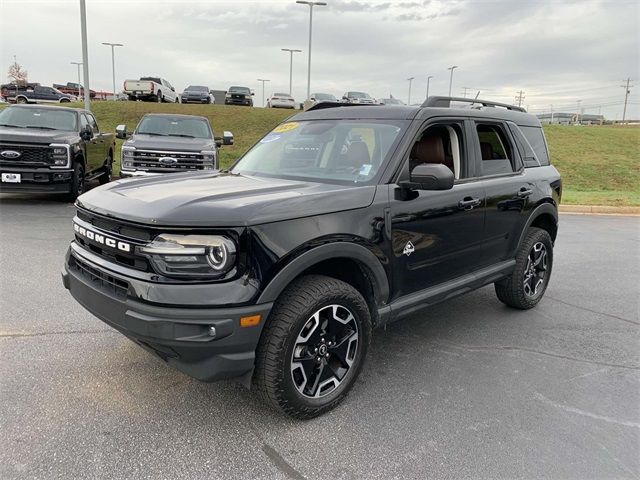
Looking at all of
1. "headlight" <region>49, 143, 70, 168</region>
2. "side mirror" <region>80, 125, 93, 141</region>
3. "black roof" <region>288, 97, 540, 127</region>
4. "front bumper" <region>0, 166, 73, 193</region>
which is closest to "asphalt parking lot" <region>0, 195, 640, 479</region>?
"black roof" <region>288, 97, 540, 127</region>

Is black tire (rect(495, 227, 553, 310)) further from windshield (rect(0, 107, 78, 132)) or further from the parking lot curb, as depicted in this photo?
windshield (rect(0, 107, 78, 132))

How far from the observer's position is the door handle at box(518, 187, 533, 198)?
176 inches

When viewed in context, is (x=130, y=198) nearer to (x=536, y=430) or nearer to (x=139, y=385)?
(x=139, y=385)

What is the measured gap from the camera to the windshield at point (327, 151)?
344cm

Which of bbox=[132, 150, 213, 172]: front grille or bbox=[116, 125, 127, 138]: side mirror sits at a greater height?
bbox=[116, 125, 127, 138]: side mirror

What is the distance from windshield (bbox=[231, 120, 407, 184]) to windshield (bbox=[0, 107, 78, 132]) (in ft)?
24.9

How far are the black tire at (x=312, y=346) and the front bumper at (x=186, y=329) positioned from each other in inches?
4.7

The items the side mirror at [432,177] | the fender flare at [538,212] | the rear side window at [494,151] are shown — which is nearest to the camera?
the side mirror at [432,177]

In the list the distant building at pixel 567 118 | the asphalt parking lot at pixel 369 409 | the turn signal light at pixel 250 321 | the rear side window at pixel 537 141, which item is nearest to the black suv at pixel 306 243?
the turn signal light at pixel 250 321

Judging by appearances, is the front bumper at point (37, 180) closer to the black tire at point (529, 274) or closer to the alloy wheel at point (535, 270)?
the black tire at point (529, 274)

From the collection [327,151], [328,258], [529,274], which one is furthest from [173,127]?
[328,258]

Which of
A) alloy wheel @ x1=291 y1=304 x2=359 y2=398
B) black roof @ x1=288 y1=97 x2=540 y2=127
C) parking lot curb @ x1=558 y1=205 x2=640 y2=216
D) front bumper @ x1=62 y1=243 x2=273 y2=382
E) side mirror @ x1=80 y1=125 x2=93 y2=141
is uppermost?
black roof @ x1=288 y1=97 x2=540 y2=127

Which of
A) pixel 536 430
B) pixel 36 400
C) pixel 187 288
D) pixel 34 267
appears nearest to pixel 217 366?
pixel 187 288

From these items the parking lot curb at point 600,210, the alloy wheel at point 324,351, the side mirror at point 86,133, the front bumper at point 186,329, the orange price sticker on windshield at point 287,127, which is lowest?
the parking lot curb at point 600,210
